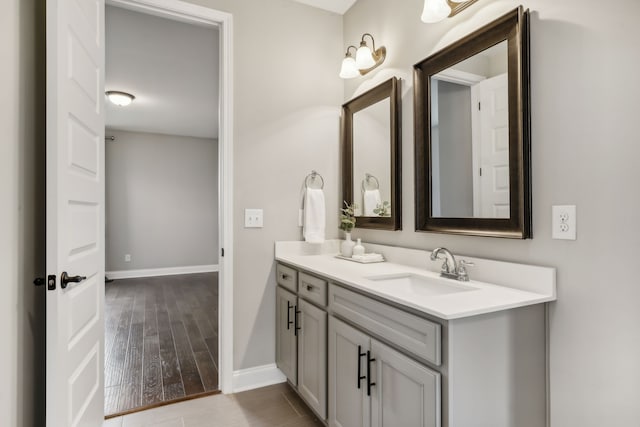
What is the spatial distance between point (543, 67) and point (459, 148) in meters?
0.46

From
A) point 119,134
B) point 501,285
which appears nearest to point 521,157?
point 501,285

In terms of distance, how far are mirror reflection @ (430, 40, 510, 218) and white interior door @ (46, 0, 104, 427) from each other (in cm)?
156

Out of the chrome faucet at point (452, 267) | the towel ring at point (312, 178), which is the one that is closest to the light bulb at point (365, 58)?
the towel ring at point (312, 178)

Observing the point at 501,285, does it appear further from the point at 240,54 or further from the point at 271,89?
the point at 240,54

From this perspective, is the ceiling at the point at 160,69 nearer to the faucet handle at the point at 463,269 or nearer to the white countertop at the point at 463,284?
the white countertop at the point at 463,284

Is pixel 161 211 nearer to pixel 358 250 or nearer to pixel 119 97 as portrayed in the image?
pixel 119 97

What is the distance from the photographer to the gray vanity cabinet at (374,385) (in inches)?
44.5

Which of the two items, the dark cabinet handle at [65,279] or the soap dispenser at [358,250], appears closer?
the dark cabinet handle at [65,279]

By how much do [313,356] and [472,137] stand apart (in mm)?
1307

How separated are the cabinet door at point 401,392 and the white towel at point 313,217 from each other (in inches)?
43.8

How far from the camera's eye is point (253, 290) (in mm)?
2340

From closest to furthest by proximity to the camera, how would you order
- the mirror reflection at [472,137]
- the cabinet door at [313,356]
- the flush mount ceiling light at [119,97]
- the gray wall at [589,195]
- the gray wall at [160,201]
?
the gray wall at [589,195], the mirror reflection at [472,137], the cabinet door at [313,356], the flush mount ceiling light at [119,97], the gray wall at [160,201]

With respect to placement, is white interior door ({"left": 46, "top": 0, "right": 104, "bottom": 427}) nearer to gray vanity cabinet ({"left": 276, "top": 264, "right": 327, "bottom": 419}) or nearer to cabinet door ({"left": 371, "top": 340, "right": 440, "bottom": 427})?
gray vanity cabinet ({"left": 276, "top": 264, "right": 327, "bottom": 419})

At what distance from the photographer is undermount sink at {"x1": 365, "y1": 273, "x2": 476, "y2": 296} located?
5.00ft
